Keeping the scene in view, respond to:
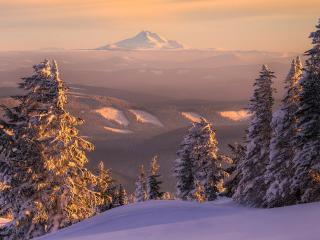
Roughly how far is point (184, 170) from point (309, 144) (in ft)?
73.3

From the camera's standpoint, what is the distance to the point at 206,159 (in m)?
42.3

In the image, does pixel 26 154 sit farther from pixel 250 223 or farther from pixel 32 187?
pixel 250 223

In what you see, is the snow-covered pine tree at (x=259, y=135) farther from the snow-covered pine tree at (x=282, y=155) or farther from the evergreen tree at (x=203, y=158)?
the evergreen tree at (x=203, y=158)

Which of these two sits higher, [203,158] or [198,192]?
[203,158]

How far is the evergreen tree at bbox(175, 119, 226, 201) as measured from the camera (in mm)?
42219

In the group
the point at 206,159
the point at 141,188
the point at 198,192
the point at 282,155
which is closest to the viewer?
the point at 282,155

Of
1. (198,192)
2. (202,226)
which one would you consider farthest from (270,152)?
(198,192)

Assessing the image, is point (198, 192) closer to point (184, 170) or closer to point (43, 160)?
point (184, 170)

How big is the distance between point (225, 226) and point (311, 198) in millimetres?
10672

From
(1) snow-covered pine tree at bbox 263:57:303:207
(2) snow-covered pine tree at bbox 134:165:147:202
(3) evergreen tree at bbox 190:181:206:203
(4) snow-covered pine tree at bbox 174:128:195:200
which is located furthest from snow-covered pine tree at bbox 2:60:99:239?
(2) snow-covered pine tree at bbox 134:165:147:202

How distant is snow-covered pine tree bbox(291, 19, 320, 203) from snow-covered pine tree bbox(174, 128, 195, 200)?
64.8 feet

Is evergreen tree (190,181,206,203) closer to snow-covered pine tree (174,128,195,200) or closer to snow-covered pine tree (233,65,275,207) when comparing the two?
snow-covered pine tree (174,128,195,200)

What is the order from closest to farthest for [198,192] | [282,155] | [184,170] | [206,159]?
[282,155] < [206,159] < [198,192] < [184,170]

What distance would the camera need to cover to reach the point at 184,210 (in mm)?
18375
